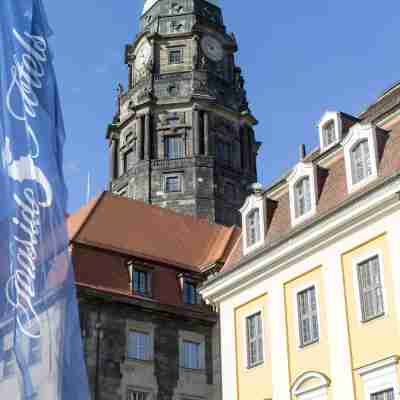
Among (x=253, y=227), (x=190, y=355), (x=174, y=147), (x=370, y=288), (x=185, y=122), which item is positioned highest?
(x=185, y=122)

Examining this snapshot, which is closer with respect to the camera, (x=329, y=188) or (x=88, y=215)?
(x=329, y=188)

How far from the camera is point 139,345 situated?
1495 inches

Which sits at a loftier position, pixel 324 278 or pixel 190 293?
pixel 190 293

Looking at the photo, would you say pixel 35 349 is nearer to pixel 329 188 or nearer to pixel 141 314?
pixel 329 188

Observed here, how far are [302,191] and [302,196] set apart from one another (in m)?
0.16

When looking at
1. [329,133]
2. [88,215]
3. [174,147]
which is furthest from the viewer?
[174,147]

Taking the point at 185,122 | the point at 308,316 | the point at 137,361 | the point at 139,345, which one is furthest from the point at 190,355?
the point at 185,122

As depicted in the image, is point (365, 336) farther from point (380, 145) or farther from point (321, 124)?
point (321, 124)

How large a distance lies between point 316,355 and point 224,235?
2380 centimetres

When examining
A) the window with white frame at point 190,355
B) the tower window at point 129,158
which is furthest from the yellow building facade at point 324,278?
the tower window at point 129,158

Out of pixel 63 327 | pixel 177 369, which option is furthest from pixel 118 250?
pixel 63 327

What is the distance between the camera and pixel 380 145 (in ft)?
76.0

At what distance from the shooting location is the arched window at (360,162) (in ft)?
76.8

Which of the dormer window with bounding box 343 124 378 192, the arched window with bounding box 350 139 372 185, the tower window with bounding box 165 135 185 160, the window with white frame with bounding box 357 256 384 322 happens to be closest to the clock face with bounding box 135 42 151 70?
the tower window with bounding box 165 135 185 160
